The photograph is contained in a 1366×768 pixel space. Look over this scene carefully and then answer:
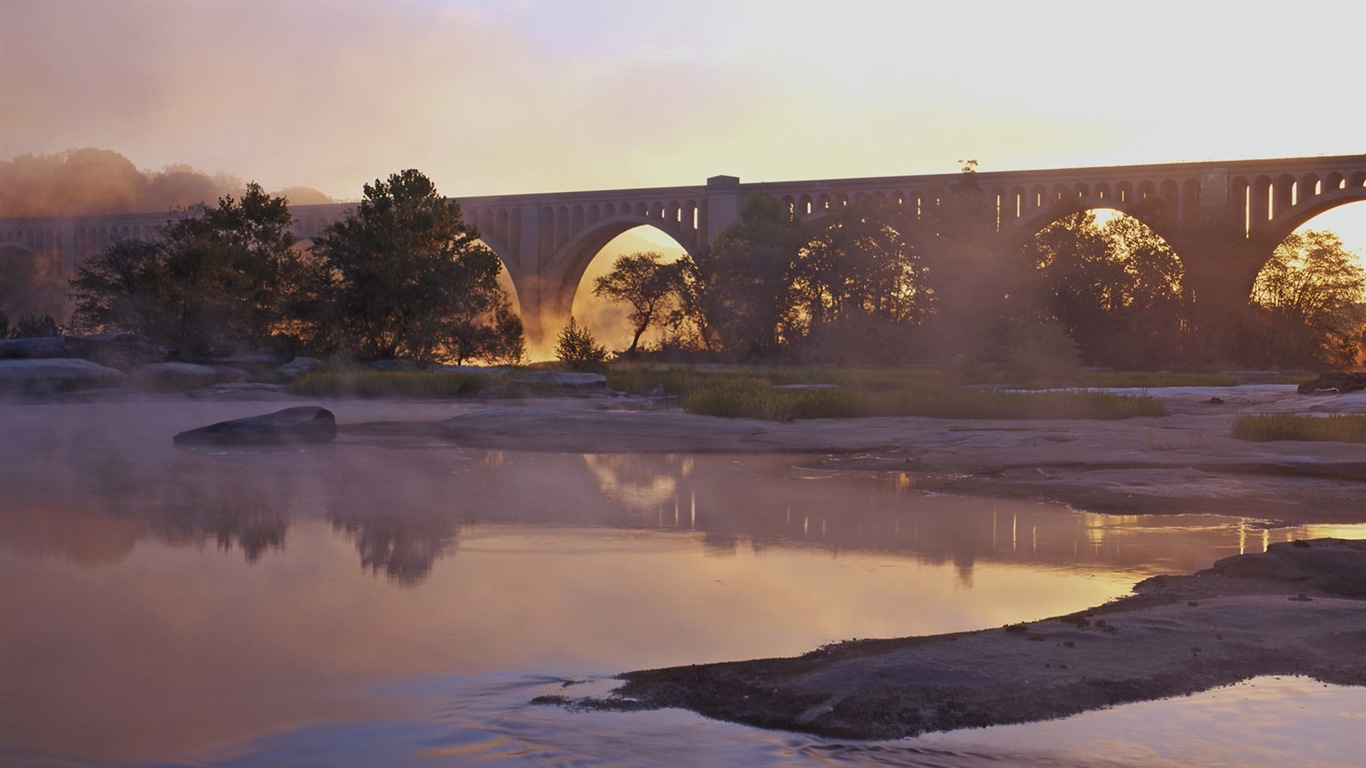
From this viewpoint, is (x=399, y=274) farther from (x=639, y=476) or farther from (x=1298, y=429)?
(x=1298, y=429)

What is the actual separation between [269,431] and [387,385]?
1081 centimetres

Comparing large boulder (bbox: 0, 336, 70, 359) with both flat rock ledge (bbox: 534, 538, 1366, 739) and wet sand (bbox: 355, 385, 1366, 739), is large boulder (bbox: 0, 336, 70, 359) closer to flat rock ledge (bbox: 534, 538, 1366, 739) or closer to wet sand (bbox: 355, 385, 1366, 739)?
wet sand (bbox: 355, 385, 1366, 739)

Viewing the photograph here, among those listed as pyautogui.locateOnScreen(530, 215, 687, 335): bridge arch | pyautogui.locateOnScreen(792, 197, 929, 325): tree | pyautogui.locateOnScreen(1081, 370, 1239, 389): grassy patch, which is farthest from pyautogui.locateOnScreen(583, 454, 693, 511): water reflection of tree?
pyautogui.locateOnScreen(530, 215, 687, 335): bridge arch

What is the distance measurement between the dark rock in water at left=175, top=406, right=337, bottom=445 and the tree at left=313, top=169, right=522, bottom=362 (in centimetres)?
1756

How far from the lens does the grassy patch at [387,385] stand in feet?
79.9

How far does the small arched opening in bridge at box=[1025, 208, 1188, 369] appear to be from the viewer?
131ft

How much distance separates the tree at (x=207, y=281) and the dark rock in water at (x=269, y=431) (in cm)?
1807

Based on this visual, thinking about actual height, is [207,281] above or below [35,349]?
above

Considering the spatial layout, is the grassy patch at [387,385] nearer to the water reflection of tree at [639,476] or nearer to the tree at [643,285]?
the water reflection of tree at [639,476]

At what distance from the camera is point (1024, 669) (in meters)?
4.27

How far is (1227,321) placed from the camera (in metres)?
41.0

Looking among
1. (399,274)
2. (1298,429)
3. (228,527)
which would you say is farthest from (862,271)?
(228,527)

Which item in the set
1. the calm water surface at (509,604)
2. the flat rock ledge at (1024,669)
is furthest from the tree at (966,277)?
the flat rock ledge at (1024,669)

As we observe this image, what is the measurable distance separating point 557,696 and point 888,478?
282 inches
